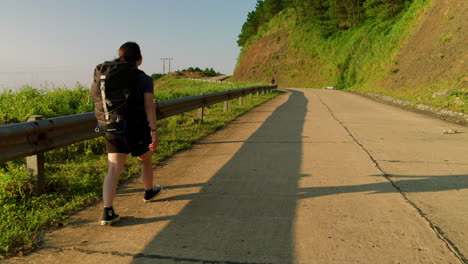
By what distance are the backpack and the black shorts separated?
0.23 feet

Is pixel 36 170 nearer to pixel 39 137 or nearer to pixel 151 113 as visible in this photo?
pixel 39 137

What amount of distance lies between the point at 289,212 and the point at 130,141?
171 centimetres

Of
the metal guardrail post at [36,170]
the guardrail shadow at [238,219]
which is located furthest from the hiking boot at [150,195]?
the metal guardrail post at [36,170]

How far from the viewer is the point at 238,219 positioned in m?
3.45

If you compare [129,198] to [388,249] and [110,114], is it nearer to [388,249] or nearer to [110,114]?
[110,114]

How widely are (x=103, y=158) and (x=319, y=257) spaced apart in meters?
4.21

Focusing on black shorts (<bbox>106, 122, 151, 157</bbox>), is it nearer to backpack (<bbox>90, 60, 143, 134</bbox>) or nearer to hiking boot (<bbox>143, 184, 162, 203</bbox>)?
backpack (<bbox>90, 60, 143, 134</bbox>)

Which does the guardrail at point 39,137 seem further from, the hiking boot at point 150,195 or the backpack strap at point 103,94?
the hiking boot at point 150,195

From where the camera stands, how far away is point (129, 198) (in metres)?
4.10

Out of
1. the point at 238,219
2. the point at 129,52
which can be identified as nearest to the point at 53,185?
the point at 129,52

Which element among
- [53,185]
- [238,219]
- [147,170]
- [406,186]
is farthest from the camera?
[406,186]

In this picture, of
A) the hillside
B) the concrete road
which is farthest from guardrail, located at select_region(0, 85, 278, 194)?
the hillside

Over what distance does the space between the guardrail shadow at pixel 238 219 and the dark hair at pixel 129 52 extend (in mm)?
1579

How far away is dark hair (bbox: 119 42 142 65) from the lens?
3.46 meters
